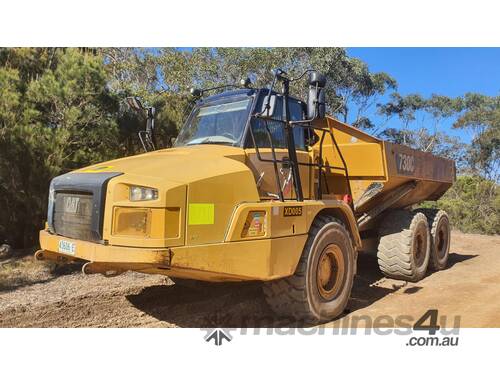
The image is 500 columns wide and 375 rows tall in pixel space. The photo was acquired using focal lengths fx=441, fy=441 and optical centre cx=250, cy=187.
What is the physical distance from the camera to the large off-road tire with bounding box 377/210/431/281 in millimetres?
6766

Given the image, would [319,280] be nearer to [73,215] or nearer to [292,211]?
[292,211]

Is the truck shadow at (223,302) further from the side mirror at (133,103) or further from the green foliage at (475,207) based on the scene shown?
the green foliage at (475,207)

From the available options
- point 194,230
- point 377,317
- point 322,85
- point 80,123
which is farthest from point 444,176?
point 80,123

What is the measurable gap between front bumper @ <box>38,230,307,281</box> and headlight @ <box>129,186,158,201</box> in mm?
406

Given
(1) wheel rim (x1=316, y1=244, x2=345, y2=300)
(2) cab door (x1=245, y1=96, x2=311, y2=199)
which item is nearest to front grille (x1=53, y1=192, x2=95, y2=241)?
(2) cab door (x1=245, y1=96, x2=311, y2=199)

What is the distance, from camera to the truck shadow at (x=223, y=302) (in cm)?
477

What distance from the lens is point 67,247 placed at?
13.1 feet

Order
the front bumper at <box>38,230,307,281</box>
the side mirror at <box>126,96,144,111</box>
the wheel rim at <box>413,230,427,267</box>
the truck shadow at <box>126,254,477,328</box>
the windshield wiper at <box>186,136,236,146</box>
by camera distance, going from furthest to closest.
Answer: the wheel rim at <box>413,230,427,267</box> → the side mirror at <box>126,96,144,111</box> → the truck shadow at <box>126,254,477,328</box> → the windshield wiper at <box>186,136,236,146</box> → the front bumper at <box>38,230,307,281</box>

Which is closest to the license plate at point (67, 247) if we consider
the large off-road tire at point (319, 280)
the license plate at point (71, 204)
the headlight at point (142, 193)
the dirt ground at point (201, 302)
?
the license plate at point (71, 204)

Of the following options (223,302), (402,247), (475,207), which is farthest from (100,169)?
(475,207)

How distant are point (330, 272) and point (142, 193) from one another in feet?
8.29

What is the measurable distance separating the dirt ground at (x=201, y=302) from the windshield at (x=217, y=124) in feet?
6.42

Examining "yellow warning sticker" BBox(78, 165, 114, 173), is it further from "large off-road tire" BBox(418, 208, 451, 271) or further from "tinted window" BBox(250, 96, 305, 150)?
"large off-road tire" BBox(418, 208, 451, 271)

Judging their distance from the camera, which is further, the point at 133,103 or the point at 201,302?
the point at 201,302
